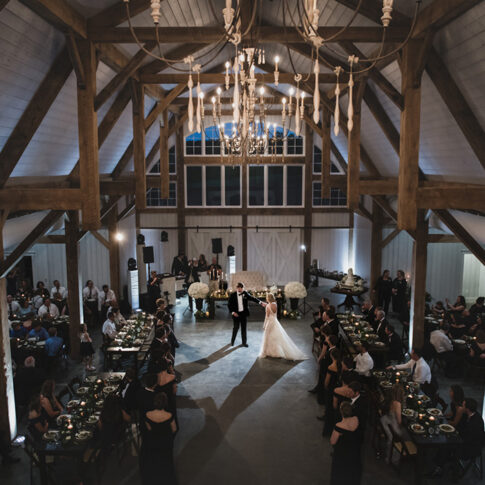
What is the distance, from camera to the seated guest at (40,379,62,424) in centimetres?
590

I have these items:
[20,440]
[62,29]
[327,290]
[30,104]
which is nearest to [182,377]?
[20,440]

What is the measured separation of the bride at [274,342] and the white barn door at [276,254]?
761cm

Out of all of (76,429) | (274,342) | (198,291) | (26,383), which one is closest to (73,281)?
(26,383)

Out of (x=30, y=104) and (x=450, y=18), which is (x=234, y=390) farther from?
(x=450, y=18)

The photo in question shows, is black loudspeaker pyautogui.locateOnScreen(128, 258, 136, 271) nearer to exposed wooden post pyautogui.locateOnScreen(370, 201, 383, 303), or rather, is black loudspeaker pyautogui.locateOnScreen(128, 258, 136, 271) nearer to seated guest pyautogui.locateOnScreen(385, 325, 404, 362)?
exposed wooden post pyautogui.locateOnScreen(370, 201, 383, 303)

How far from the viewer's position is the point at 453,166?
8.05 meters

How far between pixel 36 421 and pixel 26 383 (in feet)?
6.64

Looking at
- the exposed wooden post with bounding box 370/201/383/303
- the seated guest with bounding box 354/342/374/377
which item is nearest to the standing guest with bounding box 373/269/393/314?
the exposed wooden post with bounding box 370/201/383/303

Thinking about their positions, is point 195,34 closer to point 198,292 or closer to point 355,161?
point 355,161

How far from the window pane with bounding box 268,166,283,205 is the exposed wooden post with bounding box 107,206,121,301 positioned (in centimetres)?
648

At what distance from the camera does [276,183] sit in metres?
17.2

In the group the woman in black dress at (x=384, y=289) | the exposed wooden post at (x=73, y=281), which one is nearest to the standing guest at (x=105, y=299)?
the exposed wooden post at (x=73, y=281)

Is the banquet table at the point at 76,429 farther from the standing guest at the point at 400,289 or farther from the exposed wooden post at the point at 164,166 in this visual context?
the standing guest at the point at 400,289

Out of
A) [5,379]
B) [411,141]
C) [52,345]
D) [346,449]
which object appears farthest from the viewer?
[52,345]
